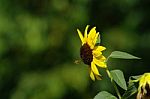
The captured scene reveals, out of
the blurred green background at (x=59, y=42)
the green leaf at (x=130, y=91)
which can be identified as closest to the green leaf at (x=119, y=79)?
the green leaf at (x=130, y=91)

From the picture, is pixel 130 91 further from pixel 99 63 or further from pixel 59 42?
pixel 59 42

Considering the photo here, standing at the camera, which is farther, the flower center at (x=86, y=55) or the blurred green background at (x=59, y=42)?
the blurred green background at (x=59, y=42)

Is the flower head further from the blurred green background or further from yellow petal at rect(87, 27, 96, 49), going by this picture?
the blurred green background

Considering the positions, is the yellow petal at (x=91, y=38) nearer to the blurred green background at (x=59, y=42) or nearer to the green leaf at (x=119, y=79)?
the green leaf at (x=119, y=79)

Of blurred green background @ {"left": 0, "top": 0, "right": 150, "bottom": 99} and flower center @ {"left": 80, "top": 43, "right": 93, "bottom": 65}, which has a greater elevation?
flower center @ {"left": 80, "top": 43, "right": 93, "bottom": 65}

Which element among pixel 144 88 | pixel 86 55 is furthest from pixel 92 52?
pixel 144 88

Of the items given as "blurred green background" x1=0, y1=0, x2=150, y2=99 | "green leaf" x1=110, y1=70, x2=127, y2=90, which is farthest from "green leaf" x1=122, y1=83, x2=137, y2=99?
"blurred green background" x1=0, y1=0, x2=150, y2=99

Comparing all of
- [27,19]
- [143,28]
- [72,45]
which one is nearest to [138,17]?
[143,28]
